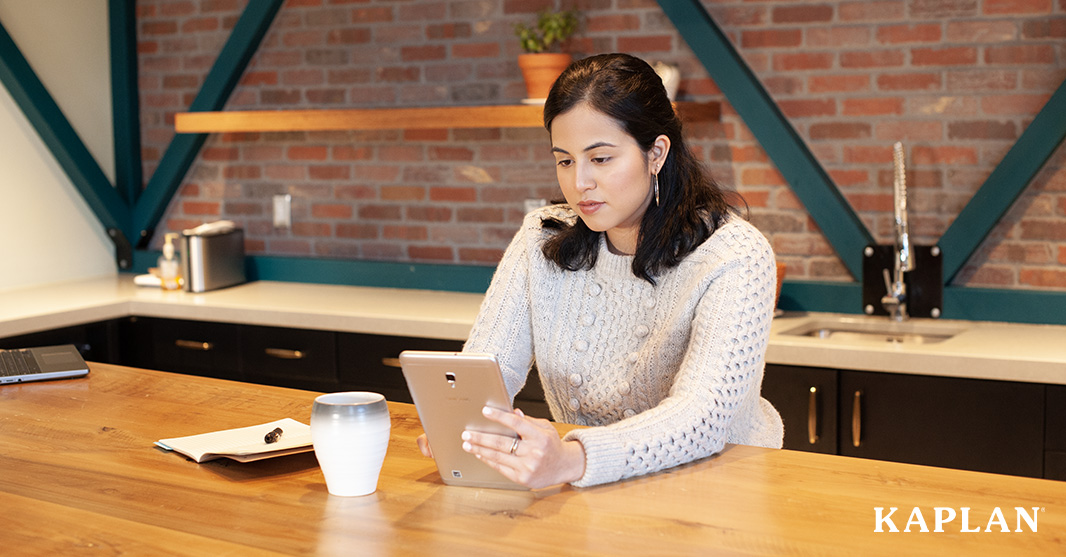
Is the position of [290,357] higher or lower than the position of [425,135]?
lower

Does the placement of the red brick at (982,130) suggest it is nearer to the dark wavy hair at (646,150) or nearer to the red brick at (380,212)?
the dark wavy hair at (646,150)

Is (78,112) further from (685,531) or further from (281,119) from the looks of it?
(685,531)

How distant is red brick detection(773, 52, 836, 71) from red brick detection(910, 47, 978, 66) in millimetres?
234

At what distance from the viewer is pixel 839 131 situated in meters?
3.05

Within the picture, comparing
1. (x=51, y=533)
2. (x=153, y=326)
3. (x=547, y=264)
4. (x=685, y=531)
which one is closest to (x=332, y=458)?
(x=51, y=533)

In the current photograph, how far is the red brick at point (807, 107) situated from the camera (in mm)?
3051

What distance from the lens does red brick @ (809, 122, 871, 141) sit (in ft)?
9.89

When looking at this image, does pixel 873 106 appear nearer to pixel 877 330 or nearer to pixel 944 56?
pixel 944 56

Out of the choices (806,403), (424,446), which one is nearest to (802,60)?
(806,403)

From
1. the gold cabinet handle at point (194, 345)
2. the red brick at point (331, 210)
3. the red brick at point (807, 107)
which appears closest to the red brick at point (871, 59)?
the red brick at point (807, 107)

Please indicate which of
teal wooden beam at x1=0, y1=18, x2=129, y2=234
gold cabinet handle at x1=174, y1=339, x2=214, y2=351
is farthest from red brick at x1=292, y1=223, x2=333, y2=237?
teal wooden beam at x1=0, y1=18, x2=129, y2=234

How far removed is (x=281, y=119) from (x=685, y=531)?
2733mm

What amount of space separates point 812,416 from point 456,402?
145 centimetres

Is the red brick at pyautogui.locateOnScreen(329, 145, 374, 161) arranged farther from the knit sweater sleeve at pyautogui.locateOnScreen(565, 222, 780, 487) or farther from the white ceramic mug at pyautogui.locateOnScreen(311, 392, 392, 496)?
the white ceramic mug at pyautogui.locateOnScreen(311, 392, 392, 496)
